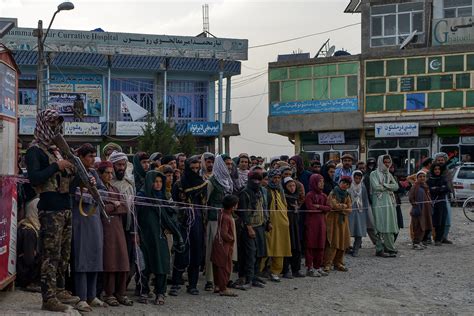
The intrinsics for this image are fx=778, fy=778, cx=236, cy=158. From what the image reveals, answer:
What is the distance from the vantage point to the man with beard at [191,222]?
9273 millimetres

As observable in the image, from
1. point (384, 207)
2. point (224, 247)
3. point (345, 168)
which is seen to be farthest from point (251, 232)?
point (384, 207)

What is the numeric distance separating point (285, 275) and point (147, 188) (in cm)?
326

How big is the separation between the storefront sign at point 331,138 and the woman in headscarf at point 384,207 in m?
24.7

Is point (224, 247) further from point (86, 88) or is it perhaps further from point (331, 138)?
point (86, 88)

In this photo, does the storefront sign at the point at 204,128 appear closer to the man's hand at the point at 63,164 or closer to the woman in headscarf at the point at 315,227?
the woman in headscarf at the point at 315,227

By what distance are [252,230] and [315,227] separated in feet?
5.71

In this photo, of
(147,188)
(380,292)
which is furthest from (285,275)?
(147,188)

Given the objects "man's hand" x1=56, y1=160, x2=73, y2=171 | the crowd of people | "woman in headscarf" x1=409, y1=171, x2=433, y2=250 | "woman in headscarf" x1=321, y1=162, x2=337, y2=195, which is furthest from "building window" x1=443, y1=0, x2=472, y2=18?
"man's hand" x1=56, y1=160, x2=73, y2=171

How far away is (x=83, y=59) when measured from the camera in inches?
1478

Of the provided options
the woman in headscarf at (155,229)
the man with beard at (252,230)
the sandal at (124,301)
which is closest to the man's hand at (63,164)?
the woman in headscarf at (155,229)

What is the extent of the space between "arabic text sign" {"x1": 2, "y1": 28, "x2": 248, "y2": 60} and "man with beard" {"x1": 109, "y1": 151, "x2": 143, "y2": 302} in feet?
99.0

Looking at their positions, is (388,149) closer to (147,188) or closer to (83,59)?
(83,59)

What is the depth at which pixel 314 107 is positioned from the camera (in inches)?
1519

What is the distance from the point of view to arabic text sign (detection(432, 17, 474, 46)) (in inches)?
1416
